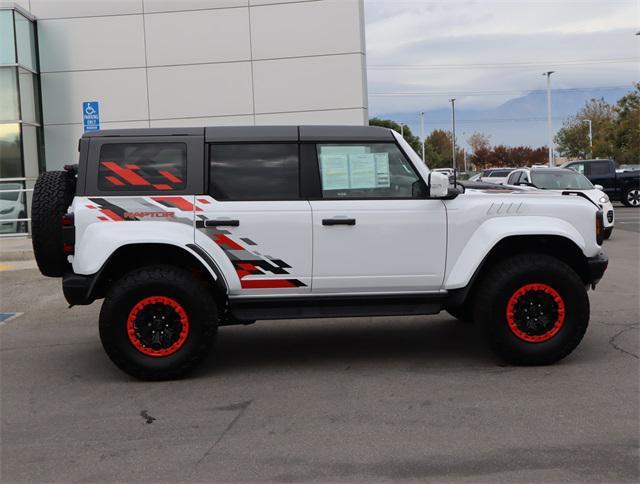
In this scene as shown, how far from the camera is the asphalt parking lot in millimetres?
4273

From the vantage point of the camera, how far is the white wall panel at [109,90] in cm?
2009

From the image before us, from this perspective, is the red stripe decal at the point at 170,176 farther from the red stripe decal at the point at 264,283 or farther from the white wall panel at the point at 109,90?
the white wall panel at the point at 109,90

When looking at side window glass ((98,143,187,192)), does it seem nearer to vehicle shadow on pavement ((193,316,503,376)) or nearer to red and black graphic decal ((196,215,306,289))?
red and black graphic decal ((196,215,306,289))

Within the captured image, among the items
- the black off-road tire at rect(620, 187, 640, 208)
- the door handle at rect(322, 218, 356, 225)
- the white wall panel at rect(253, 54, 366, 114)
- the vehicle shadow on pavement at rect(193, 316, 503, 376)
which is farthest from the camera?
the black off-road tire at rect(620, 187, 640, 208)

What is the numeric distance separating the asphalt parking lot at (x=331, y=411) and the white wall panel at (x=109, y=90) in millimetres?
12941

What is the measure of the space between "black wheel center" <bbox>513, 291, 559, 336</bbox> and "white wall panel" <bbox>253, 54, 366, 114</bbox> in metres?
14.0

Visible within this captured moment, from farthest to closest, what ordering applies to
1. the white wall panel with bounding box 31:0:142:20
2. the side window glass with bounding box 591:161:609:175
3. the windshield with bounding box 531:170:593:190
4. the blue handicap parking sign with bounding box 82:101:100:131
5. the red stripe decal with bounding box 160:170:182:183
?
the side window glass with bounding box 591:161:609:175 → the white wall panel with bounding box 31:0:142:20 → the windshield with bounding box 531:170:593:190 → the blue handicap parking sign with bounding box 82:101:100:131 → the red stripe decal with bounding box 160:170:182:183

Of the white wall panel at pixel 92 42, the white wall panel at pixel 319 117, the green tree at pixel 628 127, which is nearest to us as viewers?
the white wall panel at pixel 319 117

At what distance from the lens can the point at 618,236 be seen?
17.7 metres

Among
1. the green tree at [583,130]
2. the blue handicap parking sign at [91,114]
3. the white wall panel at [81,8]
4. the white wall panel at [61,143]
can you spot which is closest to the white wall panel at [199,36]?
the white wall panel at [81,8]

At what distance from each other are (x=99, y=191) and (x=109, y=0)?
15.4 m

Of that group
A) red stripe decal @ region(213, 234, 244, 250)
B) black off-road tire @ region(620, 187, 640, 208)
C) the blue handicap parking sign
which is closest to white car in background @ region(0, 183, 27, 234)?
the blue handicap parking sign

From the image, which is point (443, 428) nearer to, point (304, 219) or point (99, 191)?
point (304, 219)

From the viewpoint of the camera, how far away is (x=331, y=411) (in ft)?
17.3
